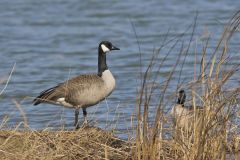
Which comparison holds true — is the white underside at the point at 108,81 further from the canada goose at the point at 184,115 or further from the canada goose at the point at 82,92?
the canada goose at the point at 184,115

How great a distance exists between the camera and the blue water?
12305mm

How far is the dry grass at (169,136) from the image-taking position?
7.21 m

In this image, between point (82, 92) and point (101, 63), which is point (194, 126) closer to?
point (82, 92)

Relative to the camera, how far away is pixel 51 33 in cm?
1866

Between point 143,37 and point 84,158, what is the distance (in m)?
10.3

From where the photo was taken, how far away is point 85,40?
1812cm

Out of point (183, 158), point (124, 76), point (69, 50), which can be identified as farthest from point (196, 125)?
point (69, 50)

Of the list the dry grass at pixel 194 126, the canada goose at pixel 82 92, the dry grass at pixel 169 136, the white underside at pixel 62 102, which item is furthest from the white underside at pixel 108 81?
the dry grass at pixel 194 126

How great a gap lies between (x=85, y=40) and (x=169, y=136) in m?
10.4

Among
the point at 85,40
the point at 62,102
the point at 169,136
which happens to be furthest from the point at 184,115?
the point at 85,40

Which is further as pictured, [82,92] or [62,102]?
[82,92]

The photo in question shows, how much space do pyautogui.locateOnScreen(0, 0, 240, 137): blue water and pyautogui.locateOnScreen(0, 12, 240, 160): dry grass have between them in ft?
5.23

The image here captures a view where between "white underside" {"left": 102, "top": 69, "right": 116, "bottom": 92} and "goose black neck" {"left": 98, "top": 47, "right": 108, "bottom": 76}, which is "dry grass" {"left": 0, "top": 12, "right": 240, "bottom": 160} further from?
"goose black neck" {"left": 98, "top": 47, "right": 108, "bottom": 76}

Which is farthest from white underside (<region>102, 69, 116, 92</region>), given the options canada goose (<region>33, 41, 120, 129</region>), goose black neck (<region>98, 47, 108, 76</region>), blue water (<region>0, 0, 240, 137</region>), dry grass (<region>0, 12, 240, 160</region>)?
dry grass (<region>0, 12, 240, 160</region>)
